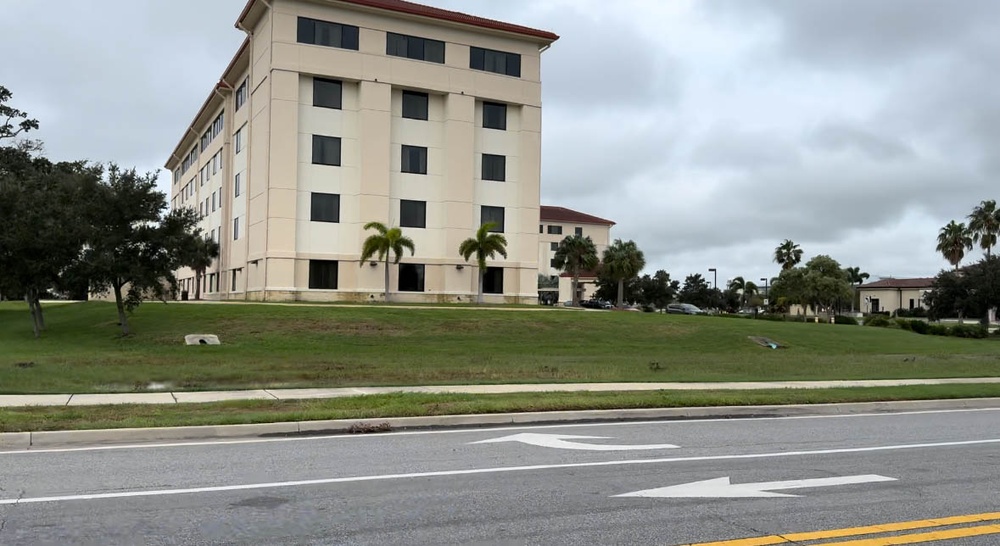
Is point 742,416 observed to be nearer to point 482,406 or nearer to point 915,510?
point 482,406

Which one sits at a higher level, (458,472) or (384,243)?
(384,243)

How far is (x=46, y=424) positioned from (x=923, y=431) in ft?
40.2

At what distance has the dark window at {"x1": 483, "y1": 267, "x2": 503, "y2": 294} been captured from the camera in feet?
170

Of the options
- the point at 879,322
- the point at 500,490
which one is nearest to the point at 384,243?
the point at 879,322

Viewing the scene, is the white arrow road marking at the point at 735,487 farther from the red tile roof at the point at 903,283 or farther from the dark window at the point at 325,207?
the red tile roof at the point at 903,283

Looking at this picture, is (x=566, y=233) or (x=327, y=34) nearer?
(x=327, y=34)

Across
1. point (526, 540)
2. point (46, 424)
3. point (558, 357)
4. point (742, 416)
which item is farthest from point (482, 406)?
point (558, 357)

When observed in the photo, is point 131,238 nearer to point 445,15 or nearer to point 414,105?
point 414,105

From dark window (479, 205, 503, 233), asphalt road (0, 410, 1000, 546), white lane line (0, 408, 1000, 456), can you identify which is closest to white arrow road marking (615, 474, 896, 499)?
asphalt road (0, 410, 1000, 546)

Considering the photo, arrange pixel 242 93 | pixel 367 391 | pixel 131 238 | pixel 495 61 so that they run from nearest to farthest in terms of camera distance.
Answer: pixel 367 391 → pixel 131 238 → pixel 495 61 → pixel 242 93

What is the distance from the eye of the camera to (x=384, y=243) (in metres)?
45.9

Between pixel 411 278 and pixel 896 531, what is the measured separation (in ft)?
147

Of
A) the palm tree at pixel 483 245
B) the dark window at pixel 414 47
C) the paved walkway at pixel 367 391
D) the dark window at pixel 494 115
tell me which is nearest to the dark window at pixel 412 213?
the palm tree at pixel 483 245

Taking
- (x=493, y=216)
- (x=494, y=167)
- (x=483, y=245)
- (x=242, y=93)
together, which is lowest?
(x=483, y=245)
